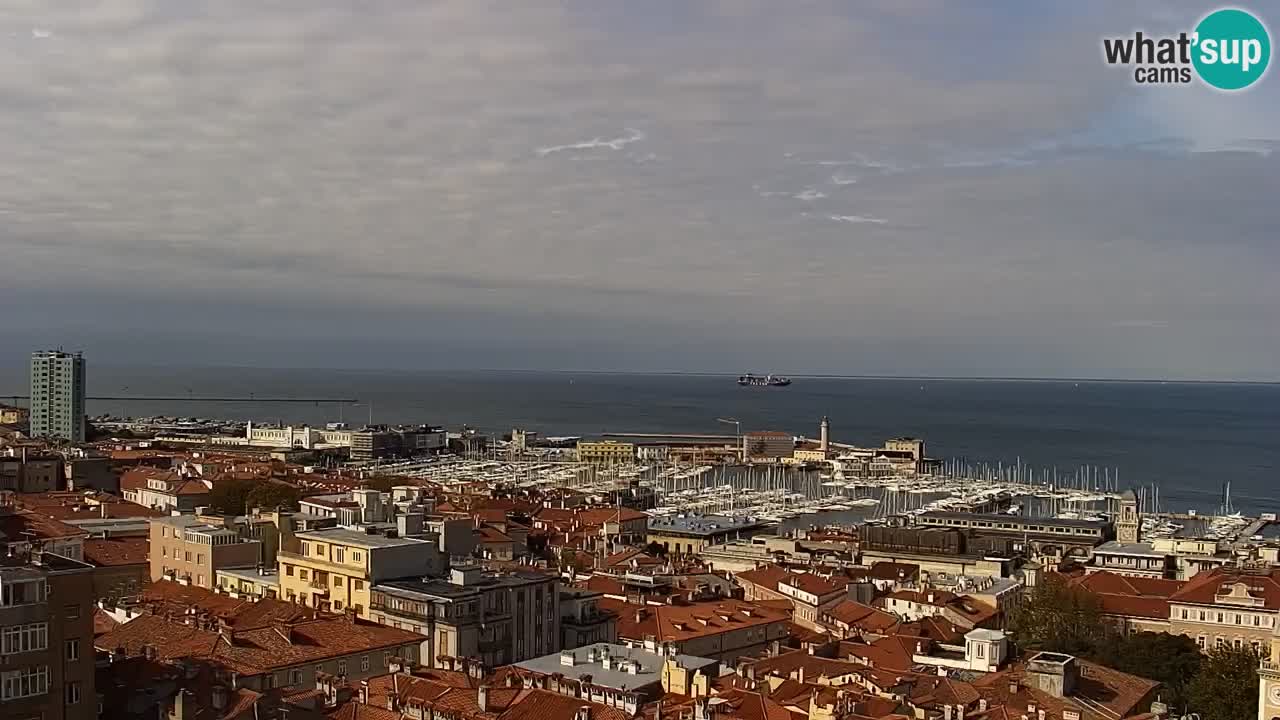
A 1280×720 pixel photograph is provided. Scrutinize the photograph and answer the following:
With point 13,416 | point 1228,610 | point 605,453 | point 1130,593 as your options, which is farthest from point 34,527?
point 13,416

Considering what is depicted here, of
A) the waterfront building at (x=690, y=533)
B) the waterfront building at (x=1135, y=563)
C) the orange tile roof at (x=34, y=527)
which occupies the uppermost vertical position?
the orange tile roof at (x=34, y=527)

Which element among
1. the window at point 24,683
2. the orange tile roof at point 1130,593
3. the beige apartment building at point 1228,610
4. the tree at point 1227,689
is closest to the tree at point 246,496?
the orange tile roof at point 1130,593

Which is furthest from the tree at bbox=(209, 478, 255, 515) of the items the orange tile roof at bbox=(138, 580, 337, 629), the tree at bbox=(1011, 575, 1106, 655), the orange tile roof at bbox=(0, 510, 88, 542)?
the tree at bbox=(1011, 575, 1106, 655)

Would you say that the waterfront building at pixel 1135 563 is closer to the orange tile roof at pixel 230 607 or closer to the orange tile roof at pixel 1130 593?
the orange tile roof at pixel 1130 593

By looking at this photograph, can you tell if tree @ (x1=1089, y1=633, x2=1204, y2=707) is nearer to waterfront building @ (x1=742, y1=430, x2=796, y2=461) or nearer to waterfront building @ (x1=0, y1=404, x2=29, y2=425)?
waterfront building @ (x1=742, y1=430, x2=796, y2=461)

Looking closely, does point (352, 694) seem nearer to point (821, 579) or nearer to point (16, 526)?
point (16, 526)

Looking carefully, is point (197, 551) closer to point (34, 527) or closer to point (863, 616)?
point (34, 527)

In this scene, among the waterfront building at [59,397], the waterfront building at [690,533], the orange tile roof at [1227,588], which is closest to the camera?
the orange tile roof at [1227,588]
